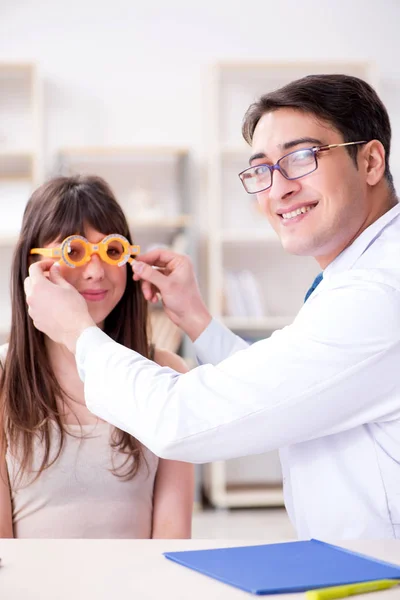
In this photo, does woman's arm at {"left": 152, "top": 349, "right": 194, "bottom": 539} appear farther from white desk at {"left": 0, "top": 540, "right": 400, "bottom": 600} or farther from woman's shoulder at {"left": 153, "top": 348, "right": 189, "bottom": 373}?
white desk at {"left": 0, "top": 540, "right": 400, "bottom": 600}

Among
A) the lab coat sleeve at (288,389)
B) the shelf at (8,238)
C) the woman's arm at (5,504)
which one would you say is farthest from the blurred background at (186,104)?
the lab coat sleeve at (288,389)

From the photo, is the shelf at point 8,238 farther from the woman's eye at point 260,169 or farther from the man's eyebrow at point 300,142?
the man's eyebrow at point 300,142

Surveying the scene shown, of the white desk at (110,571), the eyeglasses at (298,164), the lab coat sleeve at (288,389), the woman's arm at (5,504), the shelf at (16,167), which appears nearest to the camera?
the white desk at (110,571)

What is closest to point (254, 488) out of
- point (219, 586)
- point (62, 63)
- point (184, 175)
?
point (184, 175)

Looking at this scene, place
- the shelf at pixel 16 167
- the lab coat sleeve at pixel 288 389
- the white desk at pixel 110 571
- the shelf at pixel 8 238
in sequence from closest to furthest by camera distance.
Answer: the white desk at pixel 110 571
the lab coat sleeve at pixel 288 389
the shelf at pixel 8 238
the shelf at pixel 16 167

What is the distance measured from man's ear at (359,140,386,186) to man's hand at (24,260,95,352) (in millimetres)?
652

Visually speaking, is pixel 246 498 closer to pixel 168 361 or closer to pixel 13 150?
pixel 13 150

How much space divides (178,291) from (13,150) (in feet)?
10.1

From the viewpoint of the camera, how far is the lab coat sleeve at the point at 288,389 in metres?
1.29

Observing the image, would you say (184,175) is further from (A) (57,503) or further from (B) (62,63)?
(A) (57,503)

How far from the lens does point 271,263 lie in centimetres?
510

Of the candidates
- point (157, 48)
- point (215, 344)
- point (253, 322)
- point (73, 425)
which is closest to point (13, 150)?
point (157, 48)

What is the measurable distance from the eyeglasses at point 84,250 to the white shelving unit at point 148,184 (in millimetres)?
2789

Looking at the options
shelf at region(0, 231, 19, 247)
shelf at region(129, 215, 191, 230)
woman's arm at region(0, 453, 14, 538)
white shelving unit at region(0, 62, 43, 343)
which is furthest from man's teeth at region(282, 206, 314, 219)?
white shelving unit at region(0, 62, 43, 343)
